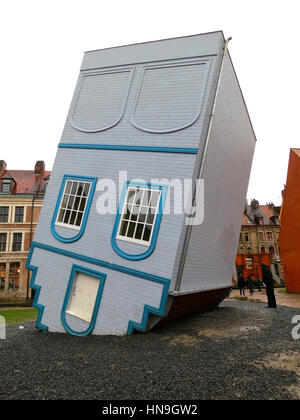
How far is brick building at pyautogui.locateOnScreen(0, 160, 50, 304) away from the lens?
26.8 meters

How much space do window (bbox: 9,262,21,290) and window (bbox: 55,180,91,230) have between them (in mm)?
21888

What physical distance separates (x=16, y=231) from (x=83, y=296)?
23.6 m

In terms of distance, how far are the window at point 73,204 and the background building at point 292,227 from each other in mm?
18319

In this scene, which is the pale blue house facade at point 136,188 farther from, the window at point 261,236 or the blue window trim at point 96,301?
the window at point 261,236

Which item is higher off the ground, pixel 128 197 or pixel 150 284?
pixel 128 197

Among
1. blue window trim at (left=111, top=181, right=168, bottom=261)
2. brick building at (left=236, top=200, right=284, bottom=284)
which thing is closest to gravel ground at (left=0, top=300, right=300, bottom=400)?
blue window trim at (left=111, top=181, right=168, bottom=261)

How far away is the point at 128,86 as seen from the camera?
977 cm

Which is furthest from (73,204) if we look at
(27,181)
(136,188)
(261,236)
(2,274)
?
(261,236)

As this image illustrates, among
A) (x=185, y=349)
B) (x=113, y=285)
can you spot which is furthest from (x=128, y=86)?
(x=185, y=349)

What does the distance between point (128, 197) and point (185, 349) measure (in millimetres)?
4840

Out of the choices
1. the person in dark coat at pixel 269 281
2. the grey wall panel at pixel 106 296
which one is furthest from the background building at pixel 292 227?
the grey wall panel at pixel 106 296

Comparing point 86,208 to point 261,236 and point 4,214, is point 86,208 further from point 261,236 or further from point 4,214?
point 261,236

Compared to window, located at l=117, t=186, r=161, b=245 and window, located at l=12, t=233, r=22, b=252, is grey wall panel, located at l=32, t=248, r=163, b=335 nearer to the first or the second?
window, located at l=117, t=186, r=161, b=245

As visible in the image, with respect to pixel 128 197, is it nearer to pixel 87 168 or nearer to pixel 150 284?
pixel 87 168
